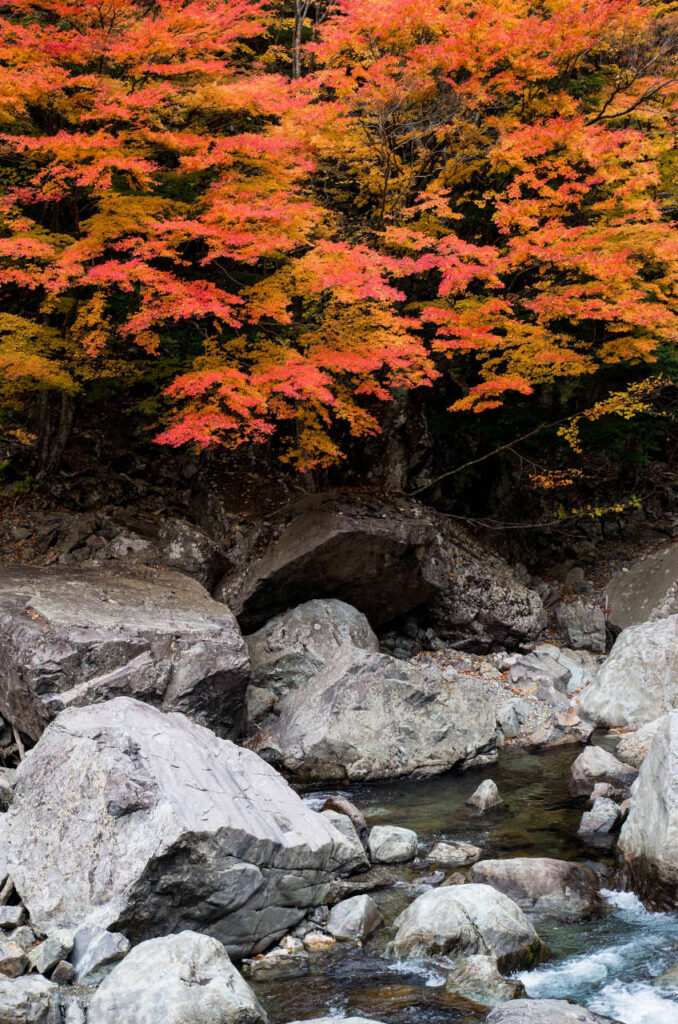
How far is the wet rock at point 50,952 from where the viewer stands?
4723 mm

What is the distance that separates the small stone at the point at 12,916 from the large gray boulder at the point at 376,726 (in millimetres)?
4134

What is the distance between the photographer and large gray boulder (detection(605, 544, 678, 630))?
1345 centimetres

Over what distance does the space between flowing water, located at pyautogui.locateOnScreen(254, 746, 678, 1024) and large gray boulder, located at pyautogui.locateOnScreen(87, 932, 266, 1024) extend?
19.2 inches

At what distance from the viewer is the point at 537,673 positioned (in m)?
12.5

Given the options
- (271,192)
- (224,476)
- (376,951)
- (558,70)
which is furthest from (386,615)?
(558,70)

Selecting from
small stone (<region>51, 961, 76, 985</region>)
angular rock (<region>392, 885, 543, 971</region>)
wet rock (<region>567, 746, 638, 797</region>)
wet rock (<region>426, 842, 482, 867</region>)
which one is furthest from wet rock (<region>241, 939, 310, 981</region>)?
wet rock (<region>567, 746, 638, 797</region>)

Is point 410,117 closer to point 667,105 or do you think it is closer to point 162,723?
point 667,105

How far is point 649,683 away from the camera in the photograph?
10.7m

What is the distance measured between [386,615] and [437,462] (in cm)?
435

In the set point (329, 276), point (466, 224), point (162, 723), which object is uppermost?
point (466, 224)

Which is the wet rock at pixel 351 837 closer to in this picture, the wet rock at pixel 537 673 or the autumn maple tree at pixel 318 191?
the autumn maple tree at pixel 318 191

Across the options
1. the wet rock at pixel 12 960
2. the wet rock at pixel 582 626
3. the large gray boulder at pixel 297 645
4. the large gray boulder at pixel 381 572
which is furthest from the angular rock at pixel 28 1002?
the wet rock at pixel 582 626

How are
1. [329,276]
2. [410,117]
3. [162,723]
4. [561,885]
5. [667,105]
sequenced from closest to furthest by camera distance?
1. [561,885]
2. [162,723]
3. [329,276]
4. [410,117]
5. [667,105]

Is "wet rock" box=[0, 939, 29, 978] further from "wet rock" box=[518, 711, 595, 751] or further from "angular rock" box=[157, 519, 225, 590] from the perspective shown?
"angular rock" box=[157, 519, 225, 590]
